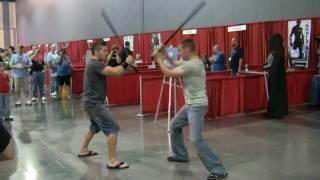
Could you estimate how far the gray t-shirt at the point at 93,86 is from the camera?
5704 millimetres

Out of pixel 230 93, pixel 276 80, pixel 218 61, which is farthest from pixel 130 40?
pixel 276 80

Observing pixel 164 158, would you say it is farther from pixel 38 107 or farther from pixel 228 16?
pixel 228 16

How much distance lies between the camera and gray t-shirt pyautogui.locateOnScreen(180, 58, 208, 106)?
16.8ft

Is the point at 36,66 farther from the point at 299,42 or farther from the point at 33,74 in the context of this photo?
the point at 299,42

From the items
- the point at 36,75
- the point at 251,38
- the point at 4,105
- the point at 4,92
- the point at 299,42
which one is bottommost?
the point at 4,105

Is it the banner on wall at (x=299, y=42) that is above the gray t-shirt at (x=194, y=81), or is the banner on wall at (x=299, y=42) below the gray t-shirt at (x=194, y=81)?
above

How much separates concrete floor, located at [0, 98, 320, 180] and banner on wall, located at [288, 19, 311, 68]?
6.25 feet

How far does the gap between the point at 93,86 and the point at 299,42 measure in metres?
7.86

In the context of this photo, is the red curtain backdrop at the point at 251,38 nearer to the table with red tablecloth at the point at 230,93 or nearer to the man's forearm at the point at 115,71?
the table with red tablecloth at the point at 230,93

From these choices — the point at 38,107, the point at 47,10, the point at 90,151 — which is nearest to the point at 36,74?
the point at 38,107

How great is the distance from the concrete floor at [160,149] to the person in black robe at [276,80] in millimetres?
345

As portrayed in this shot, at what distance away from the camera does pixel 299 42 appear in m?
11.8

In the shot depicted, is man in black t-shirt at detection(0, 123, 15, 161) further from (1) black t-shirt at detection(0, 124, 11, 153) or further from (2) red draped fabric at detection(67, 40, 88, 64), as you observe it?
(2) red draped fabric at detection(67, 40, 88, 64)

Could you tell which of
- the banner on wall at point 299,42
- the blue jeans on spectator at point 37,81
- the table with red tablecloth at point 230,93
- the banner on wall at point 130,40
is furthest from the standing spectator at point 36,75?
the banner on wall at point 299,42
